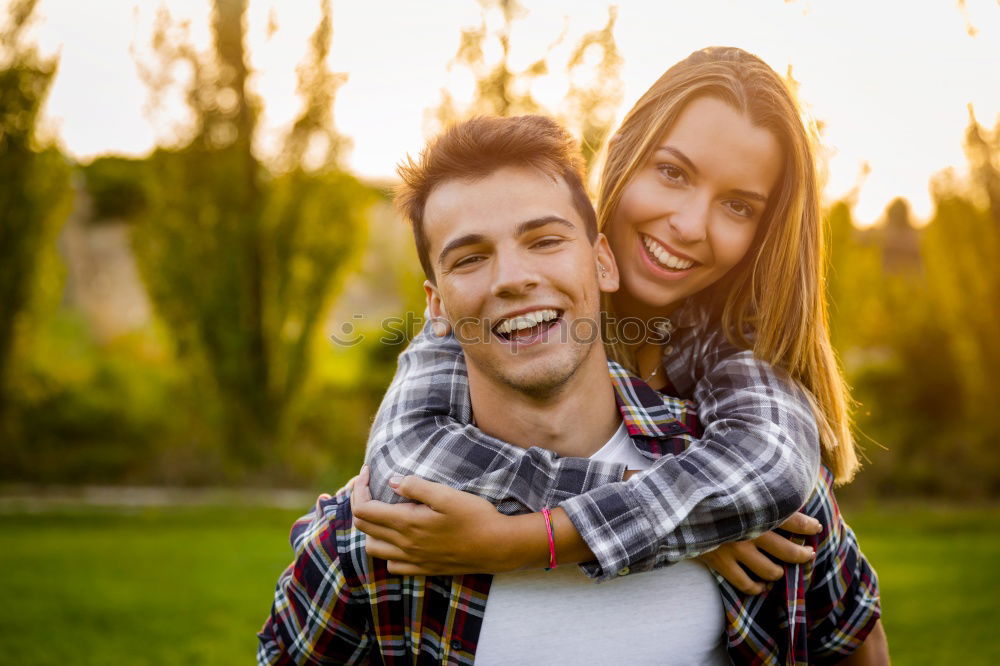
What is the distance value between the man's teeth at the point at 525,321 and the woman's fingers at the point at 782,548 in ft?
2.50

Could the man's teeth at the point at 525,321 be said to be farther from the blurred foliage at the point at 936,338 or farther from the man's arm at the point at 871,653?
the blurred foliage at the point at 936,338

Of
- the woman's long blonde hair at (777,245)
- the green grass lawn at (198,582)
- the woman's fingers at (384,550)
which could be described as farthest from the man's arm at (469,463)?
the green grass lawn at (198,582)

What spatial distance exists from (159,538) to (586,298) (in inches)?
287

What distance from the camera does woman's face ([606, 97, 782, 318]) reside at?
253 centimetres

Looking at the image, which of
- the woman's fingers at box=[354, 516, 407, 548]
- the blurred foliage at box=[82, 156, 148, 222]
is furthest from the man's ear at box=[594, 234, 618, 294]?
the blurred foliage at box=[82, 156, 148, 222]

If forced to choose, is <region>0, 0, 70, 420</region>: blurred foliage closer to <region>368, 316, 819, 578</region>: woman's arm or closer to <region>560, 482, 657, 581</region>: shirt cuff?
<region>368, 316, 819, 578</region>: woman's arm

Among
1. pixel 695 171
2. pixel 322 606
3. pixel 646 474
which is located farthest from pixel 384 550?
pixel 695 171

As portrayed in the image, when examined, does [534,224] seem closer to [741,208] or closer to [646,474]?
[646,474]

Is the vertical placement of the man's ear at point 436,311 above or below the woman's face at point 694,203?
below

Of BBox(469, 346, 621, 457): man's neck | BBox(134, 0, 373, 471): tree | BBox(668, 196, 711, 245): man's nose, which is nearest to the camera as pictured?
BBox(469, 346, 621, 457): man's neck

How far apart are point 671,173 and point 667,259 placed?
29 centimetres

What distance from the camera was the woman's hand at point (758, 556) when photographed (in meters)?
2.04

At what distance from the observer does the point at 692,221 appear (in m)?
2.53

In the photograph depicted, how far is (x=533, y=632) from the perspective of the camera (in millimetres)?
1988
